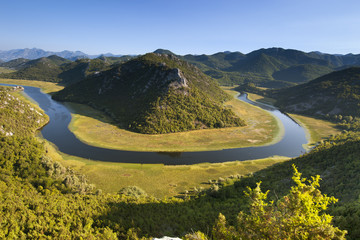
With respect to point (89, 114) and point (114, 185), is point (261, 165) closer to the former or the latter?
point (114, 185)

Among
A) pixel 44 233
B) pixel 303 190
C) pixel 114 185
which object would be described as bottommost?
pixel 114 185

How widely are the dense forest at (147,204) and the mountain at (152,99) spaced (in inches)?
2381

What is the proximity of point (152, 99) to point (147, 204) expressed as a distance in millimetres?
99609

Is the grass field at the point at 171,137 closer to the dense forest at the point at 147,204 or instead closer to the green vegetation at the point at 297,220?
the dense forest at the point at 147,204

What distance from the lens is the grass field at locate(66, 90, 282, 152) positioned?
8829 cm

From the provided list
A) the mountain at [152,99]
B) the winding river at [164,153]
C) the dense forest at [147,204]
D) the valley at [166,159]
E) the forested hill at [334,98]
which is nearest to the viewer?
the dense forest at [147,204]

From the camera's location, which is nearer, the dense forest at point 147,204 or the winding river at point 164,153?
the dense forest at point 147,204

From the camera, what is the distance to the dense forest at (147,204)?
58.1 ft

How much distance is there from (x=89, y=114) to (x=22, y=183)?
102029mm

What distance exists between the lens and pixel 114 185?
55062 millimetres

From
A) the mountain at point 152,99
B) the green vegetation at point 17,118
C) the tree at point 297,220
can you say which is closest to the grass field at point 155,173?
the green vegetation at point 17,118

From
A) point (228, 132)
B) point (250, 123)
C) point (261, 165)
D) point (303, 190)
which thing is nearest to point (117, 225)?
point (303, 190)

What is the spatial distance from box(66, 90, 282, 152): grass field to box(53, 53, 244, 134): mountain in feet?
24.7

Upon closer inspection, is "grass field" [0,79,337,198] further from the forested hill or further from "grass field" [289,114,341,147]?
the forested hill
